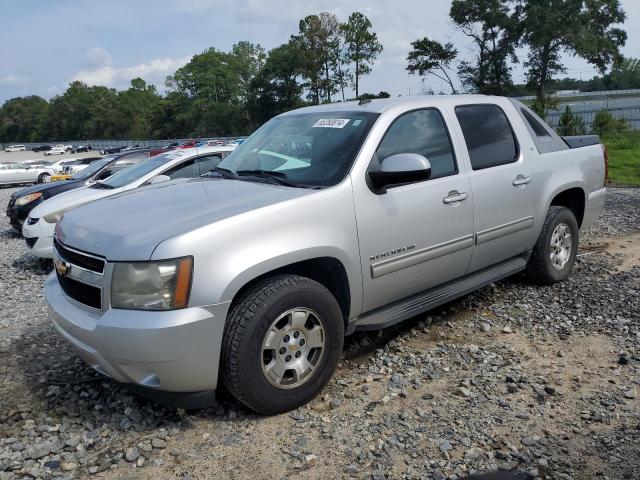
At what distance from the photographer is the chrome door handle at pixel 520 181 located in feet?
15.2

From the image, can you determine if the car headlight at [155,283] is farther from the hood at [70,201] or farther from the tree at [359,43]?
the tree at [359,43]

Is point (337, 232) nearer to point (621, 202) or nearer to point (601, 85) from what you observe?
point (621, 202)

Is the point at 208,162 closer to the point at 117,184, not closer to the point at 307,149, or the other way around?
the point at 117,184

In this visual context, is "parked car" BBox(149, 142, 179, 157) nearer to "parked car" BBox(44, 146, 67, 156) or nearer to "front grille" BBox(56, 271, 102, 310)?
"front grille" BBox(56, 271, 102, 310)

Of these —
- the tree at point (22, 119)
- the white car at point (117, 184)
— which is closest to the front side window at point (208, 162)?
the white car at point (117, 184)

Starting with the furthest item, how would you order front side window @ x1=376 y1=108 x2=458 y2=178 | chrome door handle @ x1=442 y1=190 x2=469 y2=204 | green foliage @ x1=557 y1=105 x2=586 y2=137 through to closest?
green foliage @ x1=557 y1=105 x2=586 y2=137 → chrome door handle @ x1=442 y1=190 x2=469 y2=204 → front side window @ x1=376 y1=108 x2=458 y2=178

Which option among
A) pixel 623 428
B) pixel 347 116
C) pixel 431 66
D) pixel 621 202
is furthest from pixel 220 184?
pixel 431 66

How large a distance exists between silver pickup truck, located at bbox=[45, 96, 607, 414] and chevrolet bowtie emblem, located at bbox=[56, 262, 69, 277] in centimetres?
2

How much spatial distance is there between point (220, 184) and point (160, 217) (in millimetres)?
771

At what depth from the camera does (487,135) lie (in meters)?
4.59

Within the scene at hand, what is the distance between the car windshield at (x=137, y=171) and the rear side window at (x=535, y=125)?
5.02 m

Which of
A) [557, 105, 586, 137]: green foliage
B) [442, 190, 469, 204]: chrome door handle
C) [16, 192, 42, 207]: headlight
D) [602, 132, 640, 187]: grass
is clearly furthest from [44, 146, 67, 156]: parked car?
[442, 190, 469, 204]: chrome door handle

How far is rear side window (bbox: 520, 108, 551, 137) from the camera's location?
5109 millimetres

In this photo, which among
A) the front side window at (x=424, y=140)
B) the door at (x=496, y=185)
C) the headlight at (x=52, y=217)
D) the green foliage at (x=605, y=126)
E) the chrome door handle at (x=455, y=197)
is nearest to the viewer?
the front side window at (x=424, y=140)
